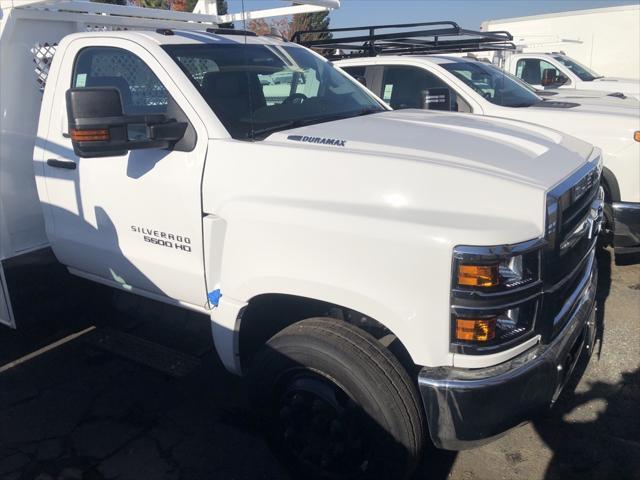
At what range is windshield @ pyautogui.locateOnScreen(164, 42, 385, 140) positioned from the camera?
2.99 metres

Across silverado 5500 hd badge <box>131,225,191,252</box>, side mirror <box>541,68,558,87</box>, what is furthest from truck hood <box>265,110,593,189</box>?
side mirror <box>541,68,558,87</box>

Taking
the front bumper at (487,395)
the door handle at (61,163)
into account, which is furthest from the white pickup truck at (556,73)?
the front bumper at (487,395)

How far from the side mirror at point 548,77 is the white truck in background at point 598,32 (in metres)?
12.2

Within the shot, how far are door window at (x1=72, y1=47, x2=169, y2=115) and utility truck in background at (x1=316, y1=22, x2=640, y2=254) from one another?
2.27m

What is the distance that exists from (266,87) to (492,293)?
6.57ft

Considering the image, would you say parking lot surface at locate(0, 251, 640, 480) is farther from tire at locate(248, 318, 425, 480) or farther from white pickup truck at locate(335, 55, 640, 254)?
white pickup truck at locate(335, 55, 640, 254)

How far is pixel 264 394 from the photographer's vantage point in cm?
278

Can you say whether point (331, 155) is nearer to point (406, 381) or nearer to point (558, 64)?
point (406, 381)

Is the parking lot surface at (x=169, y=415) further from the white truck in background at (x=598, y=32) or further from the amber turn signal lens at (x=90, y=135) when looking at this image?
the white truck in background at (x=598, y=32)

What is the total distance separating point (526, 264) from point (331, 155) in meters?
0.91

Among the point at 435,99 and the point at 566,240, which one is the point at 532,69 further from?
the point at 566,240

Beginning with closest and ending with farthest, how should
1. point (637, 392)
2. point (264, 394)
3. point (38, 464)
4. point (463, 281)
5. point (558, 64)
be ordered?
point (463, 281), point (264, 394), point (38, 464), point (637, 392), point (558, 64)

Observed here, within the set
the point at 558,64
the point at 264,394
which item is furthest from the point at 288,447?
the point at 558,64

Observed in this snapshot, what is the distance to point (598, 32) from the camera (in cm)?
2269
